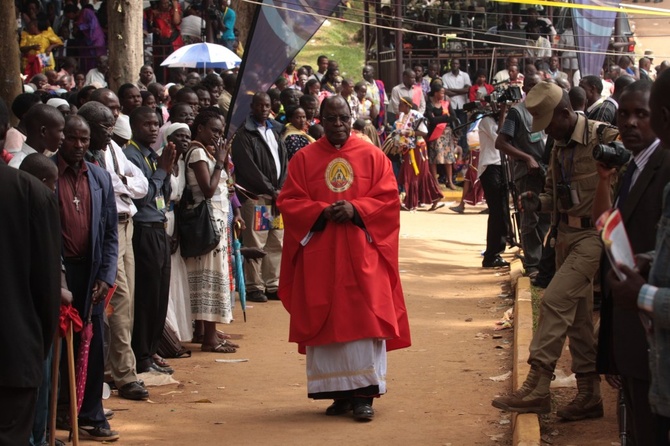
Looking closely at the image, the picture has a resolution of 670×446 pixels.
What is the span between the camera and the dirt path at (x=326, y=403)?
7.62 meters

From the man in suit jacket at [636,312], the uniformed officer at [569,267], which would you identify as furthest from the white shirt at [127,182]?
the man in suit jacket at [636,312]

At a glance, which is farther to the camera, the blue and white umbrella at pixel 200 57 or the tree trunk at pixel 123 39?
the blue and white umbrella at pixel 200 57

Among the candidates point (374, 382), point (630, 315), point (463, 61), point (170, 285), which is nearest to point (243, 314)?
point (170, 285)

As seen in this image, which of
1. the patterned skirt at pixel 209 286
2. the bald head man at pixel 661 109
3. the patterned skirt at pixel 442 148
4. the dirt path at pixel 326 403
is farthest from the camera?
the patterned skirt at pixel 442 148

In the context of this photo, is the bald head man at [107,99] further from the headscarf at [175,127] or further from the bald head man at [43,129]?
the bald head man at [43,129]

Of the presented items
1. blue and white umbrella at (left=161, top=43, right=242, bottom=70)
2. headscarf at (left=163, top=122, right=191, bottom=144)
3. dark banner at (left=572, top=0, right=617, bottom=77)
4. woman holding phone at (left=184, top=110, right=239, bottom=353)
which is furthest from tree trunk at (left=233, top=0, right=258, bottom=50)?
headscarf at (left=163, top=122, right=191, bottom=144)

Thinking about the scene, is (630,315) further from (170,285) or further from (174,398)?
(170,285)

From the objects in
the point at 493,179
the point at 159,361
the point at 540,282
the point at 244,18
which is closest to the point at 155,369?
the point at 159,361

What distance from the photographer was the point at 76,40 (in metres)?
23.3

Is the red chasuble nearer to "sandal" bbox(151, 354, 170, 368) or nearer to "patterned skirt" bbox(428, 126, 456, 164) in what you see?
"sandal" bbox(151, 354, 170, 368)

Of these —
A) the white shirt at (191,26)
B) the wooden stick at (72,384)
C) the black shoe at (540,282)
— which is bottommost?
the black shoe at (540,282)

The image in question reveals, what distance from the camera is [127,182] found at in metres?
8.20

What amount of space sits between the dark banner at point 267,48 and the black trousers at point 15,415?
5902 mm

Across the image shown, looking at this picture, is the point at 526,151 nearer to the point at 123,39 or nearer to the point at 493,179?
the point at 493,179
